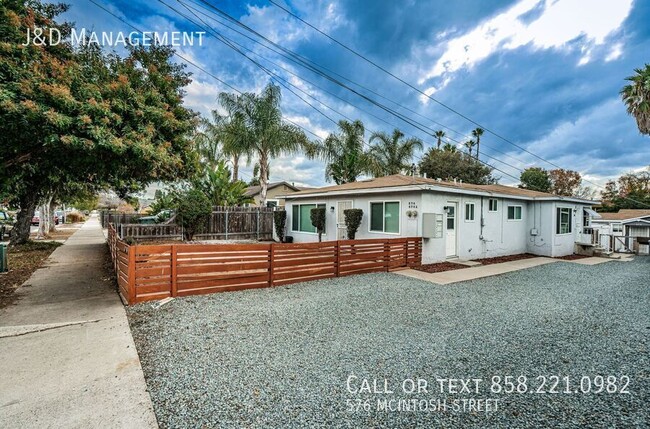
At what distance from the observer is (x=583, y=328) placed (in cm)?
474

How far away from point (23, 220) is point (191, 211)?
713cm

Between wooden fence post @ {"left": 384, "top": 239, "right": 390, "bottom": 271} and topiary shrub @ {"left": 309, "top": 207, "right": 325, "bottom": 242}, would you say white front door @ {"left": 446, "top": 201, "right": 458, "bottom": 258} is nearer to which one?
wooden fence post @ {"left": 384, "top": 239, "right": 390, "bottom": 271}

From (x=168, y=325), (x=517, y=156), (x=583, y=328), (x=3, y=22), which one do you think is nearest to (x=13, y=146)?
(x=3, y=22)

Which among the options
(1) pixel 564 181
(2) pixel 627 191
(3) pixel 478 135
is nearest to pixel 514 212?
(3) pixel 478 135

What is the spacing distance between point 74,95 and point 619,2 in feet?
56.0

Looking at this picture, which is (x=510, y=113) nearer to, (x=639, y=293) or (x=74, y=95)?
(x=639, y=293)

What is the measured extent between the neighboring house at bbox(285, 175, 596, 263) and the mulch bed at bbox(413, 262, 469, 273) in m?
0.26

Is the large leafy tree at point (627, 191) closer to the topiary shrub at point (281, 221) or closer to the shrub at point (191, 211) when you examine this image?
the topiary shrub at point (281, 221)

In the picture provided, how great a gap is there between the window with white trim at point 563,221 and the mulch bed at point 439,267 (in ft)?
22.7

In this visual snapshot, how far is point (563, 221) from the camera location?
1433 cm

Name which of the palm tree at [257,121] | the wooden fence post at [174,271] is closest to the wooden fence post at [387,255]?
the wooden fence post at [174,271]

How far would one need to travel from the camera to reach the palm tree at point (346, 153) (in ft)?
70.9

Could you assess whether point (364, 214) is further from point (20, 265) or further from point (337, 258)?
point (20, 265)

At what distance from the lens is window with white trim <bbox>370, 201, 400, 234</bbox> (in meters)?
11.0
